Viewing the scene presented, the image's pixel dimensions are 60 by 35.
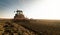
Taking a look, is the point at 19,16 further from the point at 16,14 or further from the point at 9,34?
the point at 9,34

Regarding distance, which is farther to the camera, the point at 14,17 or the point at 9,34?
the point at 14,17

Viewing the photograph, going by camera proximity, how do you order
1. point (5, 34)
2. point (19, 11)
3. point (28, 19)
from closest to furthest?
point (5, 34)
point (19, 11)
point (28, 19)

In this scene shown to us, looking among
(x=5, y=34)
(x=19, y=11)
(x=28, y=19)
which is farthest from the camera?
(x=28, y=19)

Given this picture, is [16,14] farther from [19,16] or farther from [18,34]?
[18,34]

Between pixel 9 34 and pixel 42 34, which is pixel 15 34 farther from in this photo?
pixel 42 34

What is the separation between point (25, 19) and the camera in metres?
46.1

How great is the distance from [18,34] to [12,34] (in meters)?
0.76

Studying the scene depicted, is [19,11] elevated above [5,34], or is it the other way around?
[19,11]

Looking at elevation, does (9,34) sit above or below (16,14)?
below

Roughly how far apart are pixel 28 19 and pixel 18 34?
91.5 feet

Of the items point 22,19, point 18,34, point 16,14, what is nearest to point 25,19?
point 22,19

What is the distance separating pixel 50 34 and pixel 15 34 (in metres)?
4.42

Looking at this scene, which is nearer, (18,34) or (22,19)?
(18,34)

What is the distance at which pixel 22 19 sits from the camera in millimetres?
45812
